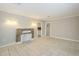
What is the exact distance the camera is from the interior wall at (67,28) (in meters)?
6.35

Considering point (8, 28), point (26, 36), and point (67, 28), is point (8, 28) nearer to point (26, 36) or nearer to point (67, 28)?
point (26, 36)

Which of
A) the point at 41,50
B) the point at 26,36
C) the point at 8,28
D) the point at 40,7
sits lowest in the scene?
the point at 41,50

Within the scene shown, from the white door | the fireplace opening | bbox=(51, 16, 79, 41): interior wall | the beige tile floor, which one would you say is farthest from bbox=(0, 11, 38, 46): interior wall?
bbox=(51, 16, 79, 41): interior wall

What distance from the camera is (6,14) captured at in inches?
189

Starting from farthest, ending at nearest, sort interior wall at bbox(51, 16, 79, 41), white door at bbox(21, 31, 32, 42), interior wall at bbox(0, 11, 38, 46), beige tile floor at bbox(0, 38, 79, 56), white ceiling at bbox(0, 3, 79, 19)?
1. interior wall at bbox(51, 16, 79, 41)
2. white door at bbox(21, 31, 32, 42)
3. interior wall at bbox(0, 11, 38, 46)
4. beige tile floor at bbox(0, 38, 79, 56)
5. white ceiling at bbox(0, 3, 79, 19)

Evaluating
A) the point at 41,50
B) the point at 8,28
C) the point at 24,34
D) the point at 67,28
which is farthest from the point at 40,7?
the point at 67,28

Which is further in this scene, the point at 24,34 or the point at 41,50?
the point at 24,34

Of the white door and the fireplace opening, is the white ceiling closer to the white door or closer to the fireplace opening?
the fireplace opening

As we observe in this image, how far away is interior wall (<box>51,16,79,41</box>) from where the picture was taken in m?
6.35

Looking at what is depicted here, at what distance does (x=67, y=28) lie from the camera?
695 cm

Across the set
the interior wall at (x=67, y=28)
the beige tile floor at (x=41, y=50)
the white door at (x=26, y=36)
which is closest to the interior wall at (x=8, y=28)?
the beige tile floor at (x=41, y=50)

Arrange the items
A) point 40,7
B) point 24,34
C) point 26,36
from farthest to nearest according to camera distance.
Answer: point 26,36 → point 24,34 → point 40,7

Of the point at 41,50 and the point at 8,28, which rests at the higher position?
the point at 8,28

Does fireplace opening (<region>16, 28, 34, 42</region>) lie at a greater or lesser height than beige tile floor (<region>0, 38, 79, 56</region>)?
greater
